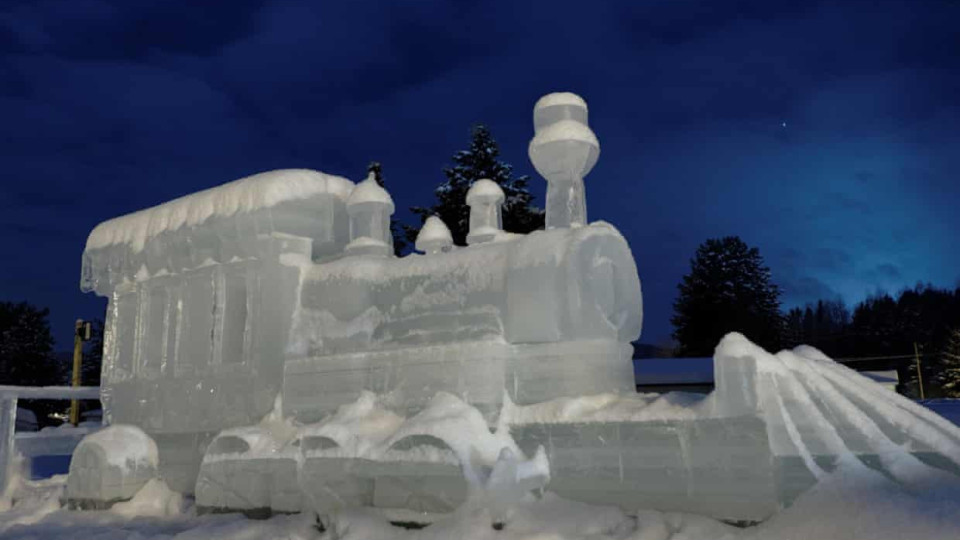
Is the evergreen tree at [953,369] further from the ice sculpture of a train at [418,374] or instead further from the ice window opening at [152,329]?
the ice window opening at [152,329]

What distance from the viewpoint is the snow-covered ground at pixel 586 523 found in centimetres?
308

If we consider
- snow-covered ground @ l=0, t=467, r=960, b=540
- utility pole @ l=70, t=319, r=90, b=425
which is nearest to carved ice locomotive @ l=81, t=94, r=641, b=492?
snow-covered ground @ l=0, t=467, r=960, b=540

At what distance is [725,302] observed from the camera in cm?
3062

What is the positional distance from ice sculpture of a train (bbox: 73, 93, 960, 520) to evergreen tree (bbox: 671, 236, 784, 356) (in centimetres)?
2529

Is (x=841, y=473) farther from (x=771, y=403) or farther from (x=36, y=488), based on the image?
(x=36, y=488)

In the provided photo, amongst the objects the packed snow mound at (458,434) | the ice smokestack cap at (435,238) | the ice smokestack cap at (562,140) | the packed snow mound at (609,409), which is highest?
the ice smokestack cap at (562,140)

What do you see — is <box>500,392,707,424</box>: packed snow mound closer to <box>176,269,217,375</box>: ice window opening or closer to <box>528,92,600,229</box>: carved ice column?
<box>528,92,600,229</box>: carved ice column

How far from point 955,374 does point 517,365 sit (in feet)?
94.9

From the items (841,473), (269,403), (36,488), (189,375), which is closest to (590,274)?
(841,473)

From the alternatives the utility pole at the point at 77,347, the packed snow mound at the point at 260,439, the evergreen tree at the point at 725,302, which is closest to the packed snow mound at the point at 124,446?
the packed snow mound at the point at 260,439

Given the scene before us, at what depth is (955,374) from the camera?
89.6 feet

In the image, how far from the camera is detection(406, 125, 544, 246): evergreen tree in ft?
67.9

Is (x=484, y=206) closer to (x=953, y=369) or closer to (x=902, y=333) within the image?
(x=953, y=369)

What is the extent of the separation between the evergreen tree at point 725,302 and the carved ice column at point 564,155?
25273 mm
